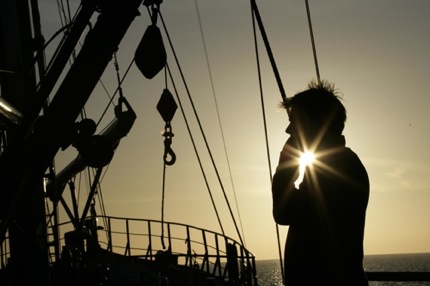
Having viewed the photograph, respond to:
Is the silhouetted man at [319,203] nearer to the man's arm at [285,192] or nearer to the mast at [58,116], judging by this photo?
the man's arm at [285,192]

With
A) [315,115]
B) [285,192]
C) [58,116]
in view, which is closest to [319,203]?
[285,192]

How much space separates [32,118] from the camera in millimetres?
3986

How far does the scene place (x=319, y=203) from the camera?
2.81 meters

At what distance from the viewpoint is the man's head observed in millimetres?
2904

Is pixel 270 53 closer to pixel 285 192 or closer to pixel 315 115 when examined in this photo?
pixel 315 115

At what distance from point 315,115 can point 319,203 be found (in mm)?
475

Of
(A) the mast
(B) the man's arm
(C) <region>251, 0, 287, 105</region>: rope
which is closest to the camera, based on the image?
(B) the man's arm

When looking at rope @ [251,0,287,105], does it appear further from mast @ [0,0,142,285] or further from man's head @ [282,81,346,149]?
mast @ [0,0,142,285]

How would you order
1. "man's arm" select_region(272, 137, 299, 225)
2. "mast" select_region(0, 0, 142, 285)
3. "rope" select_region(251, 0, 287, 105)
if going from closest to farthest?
"man's arm" select_region(272, 137, 299, 225)
"rope" select_region(251, 0, 287, 105)
"mast" select_region(0, 0, 142, 285)

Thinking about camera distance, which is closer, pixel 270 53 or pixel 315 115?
pixel 315 115

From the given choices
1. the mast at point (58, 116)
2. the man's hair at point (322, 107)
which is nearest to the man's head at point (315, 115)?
the man's hair at point (322, 107)

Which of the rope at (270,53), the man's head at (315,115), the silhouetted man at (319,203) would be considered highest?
the rope at (270,53)

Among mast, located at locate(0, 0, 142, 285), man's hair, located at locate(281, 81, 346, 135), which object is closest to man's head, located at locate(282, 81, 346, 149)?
man's hair, located at locate(281, 81, 346, 135)

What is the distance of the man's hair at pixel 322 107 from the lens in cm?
294
